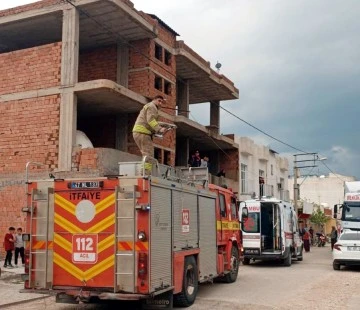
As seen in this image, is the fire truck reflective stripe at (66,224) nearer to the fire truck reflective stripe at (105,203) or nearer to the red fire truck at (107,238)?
the red fire truck at (107,238)

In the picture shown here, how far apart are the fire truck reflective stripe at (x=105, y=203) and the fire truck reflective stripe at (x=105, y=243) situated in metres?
0.51

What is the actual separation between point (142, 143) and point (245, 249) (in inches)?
396

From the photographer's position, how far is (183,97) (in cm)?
3094

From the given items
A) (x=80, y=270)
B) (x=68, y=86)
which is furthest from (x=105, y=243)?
(x=68, y=86)

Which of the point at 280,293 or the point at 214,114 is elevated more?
the point at 214,114

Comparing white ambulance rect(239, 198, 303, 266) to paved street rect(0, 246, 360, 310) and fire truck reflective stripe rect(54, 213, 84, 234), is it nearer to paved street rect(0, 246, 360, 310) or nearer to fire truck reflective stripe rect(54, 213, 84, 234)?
paved street rect(0, 246, 360, 310)

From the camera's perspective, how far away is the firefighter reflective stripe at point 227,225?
12.6 metres

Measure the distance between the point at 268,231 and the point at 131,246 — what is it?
12987 mm

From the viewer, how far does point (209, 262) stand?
38.2 feet

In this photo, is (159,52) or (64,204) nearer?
(64,204)

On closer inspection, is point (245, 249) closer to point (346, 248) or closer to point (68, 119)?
point (346, 248)

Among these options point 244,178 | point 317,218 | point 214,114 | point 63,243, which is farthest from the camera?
point 317,218

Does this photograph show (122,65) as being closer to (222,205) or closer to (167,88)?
(167,88)

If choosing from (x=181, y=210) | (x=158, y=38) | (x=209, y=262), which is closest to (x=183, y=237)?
(x=181, y=210)
